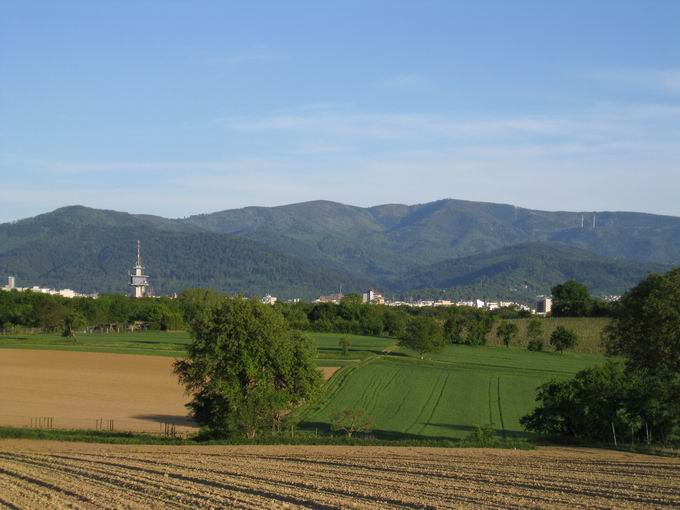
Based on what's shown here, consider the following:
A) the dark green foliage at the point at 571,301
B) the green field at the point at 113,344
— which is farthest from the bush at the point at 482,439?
the dark green foliage at the point at 571,301

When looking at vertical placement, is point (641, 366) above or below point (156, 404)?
above

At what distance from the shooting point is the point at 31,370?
268 feet

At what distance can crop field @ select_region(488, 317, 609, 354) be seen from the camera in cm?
12194

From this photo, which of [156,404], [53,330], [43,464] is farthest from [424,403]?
[53,330]

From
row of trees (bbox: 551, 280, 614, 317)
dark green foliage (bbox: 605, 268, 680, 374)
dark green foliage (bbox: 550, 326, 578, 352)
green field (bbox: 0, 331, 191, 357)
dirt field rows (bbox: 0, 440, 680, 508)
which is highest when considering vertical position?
row of trees (bbox: 551, 280, 614, 317)

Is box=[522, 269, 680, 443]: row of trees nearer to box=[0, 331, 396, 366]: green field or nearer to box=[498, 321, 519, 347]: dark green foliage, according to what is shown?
box=[0, 331, 396, 366]: green field

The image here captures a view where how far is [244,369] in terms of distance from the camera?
A: 4606 centimetres

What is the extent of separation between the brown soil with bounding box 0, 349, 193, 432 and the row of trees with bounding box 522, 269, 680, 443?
2009 cm

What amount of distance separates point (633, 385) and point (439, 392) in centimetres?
2339

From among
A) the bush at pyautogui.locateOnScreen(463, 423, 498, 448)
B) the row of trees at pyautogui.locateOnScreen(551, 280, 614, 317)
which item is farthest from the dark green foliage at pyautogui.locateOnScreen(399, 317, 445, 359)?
the row of trees at pyautogui.locateOnScreen(551, 280, 614, 317)

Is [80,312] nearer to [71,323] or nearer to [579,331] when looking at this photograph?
[71,323]

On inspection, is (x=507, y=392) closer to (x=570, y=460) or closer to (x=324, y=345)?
(x=570, y=460)

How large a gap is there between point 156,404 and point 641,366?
33.2 m

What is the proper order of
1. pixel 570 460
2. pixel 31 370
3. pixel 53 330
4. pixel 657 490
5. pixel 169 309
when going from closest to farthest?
pixel 657 490 → pixel 570 460 → pixel 31 370 → pixel 53 330 → pixel 169 309
